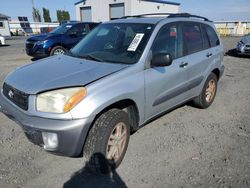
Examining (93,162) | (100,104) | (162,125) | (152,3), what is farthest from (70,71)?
(152,3)

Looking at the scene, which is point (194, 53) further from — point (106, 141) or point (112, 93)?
point (106, 141)

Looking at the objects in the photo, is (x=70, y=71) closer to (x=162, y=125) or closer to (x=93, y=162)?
(x=93, y=162)

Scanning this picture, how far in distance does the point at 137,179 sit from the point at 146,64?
1465 millimetres

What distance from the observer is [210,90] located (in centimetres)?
514

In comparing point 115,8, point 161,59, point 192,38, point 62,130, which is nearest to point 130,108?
point 161,59

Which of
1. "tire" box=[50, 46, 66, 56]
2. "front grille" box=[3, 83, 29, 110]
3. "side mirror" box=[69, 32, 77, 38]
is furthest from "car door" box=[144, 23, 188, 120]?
"side mirror" box=[69, 32, 77, 38]

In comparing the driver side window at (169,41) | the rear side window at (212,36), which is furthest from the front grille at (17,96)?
the rear side window at (212,36)

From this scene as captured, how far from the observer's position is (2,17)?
3709cm

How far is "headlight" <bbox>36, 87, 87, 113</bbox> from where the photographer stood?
2535 millimetres

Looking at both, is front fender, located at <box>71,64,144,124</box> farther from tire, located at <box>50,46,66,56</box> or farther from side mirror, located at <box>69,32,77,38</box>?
side mirror, located at <box>69,32,77,38</box>

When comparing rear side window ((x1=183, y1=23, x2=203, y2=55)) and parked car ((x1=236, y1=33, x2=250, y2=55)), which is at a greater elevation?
rear side window ((x1=183, y1=23, x2=203, y2=55))

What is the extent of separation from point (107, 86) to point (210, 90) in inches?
123

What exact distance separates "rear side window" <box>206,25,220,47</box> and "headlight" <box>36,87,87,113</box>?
3.38 m

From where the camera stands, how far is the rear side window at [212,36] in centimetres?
493
